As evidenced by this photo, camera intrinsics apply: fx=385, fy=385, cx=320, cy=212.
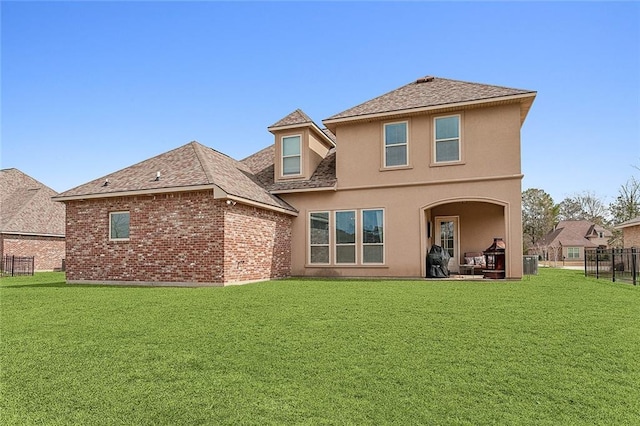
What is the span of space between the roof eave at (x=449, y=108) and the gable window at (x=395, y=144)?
0.53 m

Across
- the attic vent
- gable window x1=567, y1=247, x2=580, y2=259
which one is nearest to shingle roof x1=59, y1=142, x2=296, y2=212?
the attic vent

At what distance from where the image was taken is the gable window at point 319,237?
52.2 ft

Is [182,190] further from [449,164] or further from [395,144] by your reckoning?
[449,164]

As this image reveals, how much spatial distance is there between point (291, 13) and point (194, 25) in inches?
116

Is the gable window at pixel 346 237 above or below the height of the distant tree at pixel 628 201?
below

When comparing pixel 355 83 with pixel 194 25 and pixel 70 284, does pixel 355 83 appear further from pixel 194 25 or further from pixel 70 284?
pixel 70 284

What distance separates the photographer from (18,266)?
68.5 ft

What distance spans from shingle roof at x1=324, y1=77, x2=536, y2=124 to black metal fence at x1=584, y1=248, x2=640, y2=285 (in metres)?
6.59

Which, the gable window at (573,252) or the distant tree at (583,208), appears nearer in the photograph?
the gable window at (573,252)

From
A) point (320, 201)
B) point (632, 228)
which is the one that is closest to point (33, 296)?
point (320, 201)

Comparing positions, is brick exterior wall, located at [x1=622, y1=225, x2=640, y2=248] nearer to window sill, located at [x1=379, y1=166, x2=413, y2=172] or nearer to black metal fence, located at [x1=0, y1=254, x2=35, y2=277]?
window sill, located at [x1=379, y1=166, x2=413, y2=172]

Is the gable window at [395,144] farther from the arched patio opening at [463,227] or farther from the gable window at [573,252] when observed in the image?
the gable window at [573,252]

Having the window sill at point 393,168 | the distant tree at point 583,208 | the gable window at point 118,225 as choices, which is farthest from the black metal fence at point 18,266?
the distant tree at point 583,208

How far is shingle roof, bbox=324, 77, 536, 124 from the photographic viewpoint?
46.0 ft
